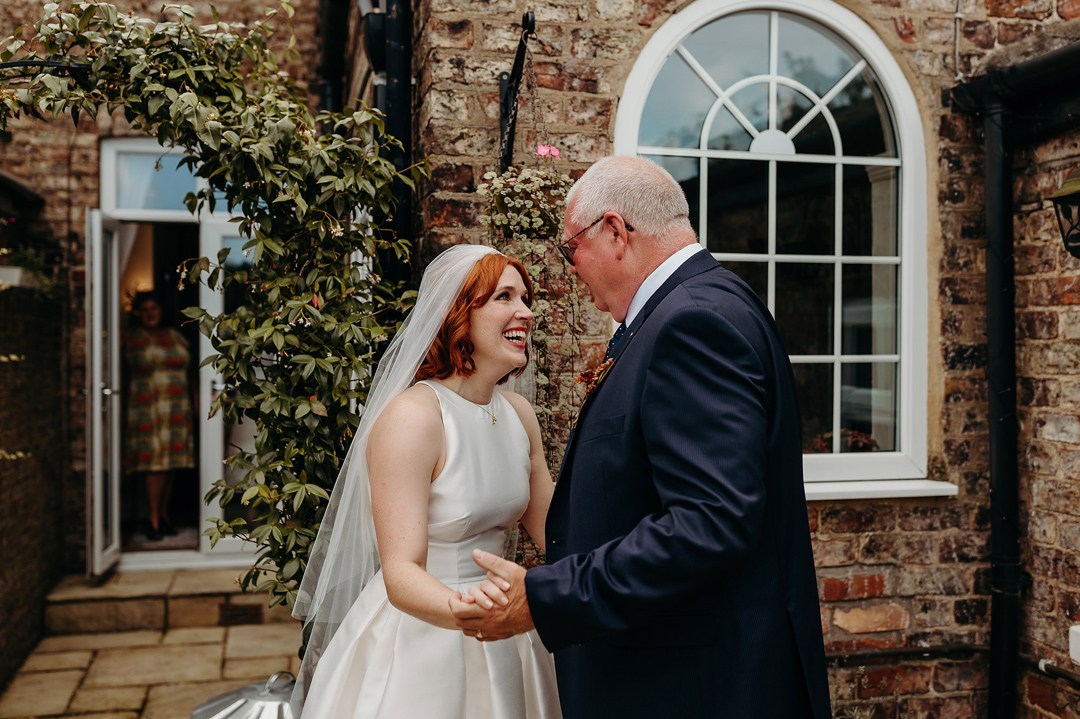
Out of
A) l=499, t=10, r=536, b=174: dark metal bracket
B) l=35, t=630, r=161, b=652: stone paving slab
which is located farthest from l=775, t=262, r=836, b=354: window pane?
l=35, t=630, r=161, b=652: stone paving slab

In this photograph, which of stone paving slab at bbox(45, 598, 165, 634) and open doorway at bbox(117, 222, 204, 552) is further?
open doorway at bbox(117, 222, 204, 552)

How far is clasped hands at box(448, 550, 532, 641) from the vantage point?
1.59 m

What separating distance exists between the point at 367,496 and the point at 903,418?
2.32 meters

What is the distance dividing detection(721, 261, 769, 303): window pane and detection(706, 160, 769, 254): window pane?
53 mm

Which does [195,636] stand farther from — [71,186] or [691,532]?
[691,532]

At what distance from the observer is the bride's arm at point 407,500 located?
1.82m

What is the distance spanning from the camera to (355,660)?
2.01 m

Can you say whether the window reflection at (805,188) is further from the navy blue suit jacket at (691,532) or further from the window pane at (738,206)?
the navy blue suit jacket at (691,532)

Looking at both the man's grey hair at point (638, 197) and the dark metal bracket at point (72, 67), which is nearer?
the man's grey hair at point (638, 197)

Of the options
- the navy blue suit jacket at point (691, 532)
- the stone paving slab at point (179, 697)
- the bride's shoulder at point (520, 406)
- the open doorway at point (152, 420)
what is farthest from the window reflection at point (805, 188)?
the open doorway at point (152, 420)

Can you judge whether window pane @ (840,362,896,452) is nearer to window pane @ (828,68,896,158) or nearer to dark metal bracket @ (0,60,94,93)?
window pane @ (828,68,896,158)

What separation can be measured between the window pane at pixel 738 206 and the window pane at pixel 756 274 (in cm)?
5

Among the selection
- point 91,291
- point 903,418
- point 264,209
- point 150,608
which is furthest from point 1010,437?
point 91,291

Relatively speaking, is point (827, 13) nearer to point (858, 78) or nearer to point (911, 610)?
point (858, 78)
